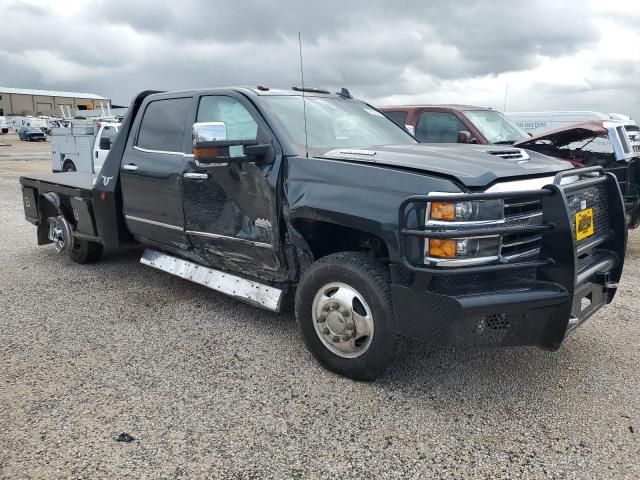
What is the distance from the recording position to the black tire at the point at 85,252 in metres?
6.23

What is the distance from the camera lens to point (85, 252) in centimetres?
624

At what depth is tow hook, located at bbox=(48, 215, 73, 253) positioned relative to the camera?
618 cm

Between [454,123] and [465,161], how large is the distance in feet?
18.7

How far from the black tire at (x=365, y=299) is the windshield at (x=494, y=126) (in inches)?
232

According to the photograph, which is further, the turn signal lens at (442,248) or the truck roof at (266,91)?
the truck roof at (266,91)

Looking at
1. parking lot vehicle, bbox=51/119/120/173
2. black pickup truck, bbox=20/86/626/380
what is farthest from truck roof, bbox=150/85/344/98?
parking lot vehicle, bbox=51/119/120/173

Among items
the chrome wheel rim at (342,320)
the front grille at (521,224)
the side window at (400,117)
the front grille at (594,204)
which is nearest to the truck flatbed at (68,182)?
the chrome wheel rim at (342,320)

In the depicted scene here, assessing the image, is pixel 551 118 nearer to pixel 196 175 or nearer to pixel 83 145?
pixel 196 175

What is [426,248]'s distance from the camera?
9.50ft

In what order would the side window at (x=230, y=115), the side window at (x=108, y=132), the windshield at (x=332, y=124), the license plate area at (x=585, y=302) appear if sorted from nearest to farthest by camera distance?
the license plate area at (x=585, y=302) → the windshield at (x=332, y=124) → the side window at (x=230, y=115) → the side window at (x=108, y=132)

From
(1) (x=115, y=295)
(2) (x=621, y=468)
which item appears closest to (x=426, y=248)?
(2) (x=621, y=468)

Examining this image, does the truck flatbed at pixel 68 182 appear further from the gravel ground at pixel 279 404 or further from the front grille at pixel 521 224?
the front grille at pixel 521 224

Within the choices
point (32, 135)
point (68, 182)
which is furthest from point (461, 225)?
point (32, 135)

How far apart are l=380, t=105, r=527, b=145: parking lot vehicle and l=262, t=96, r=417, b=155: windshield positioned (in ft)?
12.7
